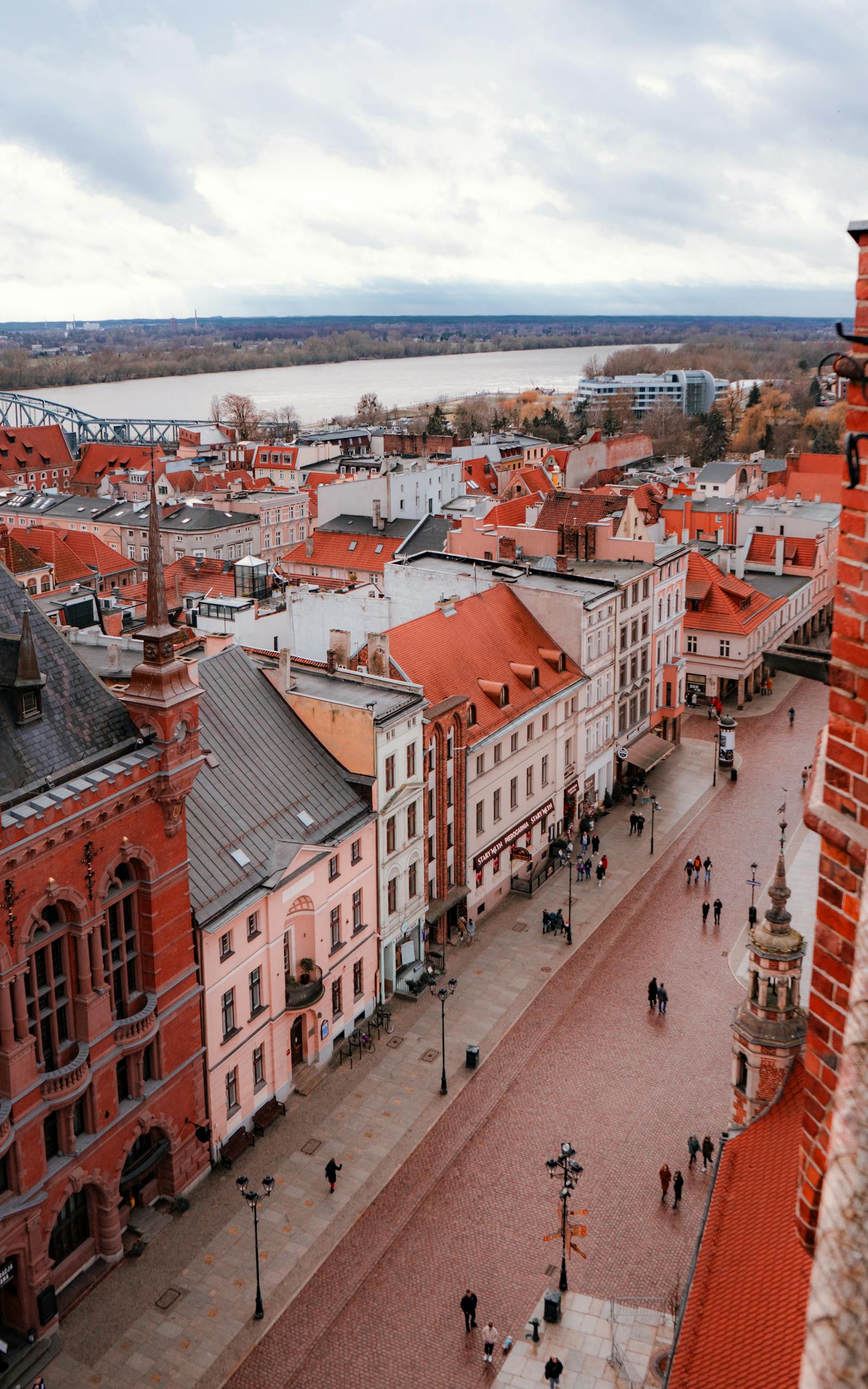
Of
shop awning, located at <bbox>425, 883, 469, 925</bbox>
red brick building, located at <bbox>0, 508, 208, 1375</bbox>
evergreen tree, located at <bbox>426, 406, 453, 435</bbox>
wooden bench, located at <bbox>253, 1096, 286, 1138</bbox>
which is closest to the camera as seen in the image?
red brick building, located at <bbox>0, 508, 208, 1375</bbox>

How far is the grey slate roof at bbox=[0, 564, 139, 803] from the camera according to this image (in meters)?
25.6

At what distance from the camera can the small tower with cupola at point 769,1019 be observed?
23.9 metres

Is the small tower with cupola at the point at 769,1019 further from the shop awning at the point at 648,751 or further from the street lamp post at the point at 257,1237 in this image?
the shop awning at the point at 648,751

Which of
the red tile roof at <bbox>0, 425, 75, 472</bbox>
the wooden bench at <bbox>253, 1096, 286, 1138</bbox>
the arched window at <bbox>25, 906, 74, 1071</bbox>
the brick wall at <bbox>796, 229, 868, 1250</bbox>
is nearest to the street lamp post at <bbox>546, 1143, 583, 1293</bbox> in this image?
the wooden bench at <bbox>253, 1096, 286, 1138</bbox>

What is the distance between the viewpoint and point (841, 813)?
7.18 meters

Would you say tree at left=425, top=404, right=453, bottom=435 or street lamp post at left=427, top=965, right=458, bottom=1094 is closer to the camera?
street lamp post at left=427, top=965, right=458, bottom=1094

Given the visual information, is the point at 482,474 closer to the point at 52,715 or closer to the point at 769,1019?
the point at 52,715

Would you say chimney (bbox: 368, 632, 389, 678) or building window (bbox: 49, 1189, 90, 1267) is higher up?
chimney (bbox: 368, 632, 389, 678)

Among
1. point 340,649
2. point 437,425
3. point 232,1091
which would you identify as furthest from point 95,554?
point 437,425

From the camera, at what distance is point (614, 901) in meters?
47.7

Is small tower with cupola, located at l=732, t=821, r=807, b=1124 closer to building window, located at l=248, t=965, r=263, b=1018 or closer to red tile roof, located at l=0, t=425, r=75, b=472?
building window, located at l=248, t=965, r=263, b=1018

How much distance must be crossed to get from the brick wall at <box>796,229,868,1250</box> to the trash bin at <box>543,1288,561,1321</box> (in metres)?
22.3

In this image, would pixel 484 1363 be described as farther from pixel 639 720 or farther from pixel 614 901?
pixel 639 720

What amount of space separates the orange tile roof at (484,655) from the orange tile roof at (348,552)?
33984 mm
